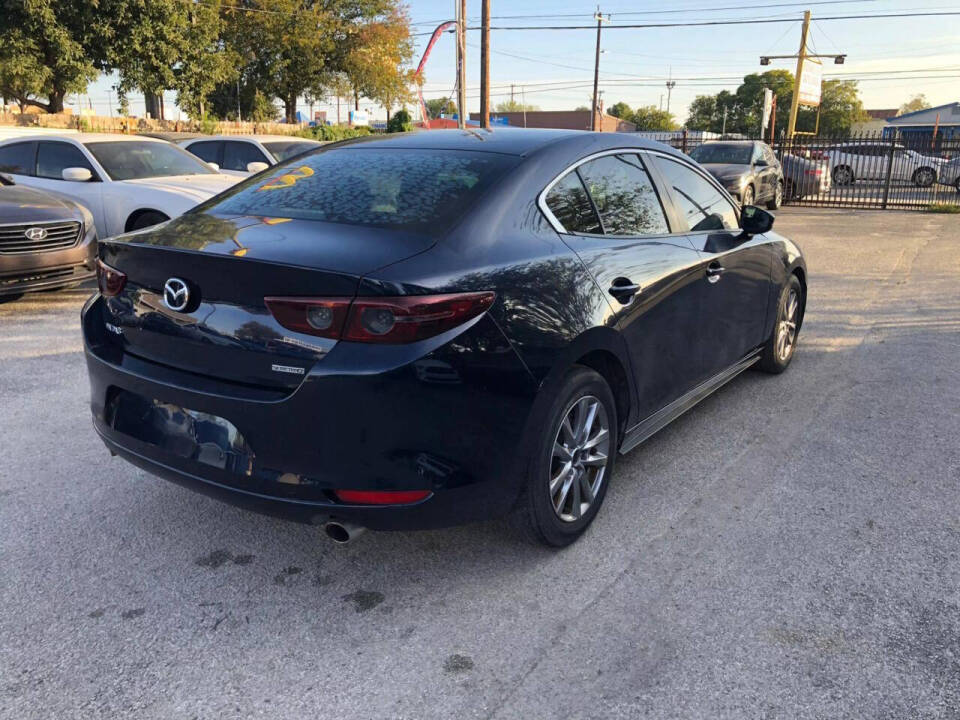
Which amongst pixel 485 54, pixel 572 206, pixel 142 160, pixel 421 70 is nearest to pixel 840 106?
pixel 421 70

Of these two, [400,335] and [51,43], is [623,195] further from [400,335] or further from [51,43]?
[51,43]

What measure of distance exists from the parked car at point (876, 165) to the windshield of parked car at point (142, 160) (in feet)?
67.8

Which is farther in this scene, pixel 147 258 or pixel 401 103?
pixel 401 103

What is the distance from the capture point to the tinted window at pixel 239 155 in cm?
A: 1257

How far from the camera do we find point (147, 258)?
9.13ft

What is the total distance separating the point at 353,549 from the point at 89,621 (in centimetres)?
97

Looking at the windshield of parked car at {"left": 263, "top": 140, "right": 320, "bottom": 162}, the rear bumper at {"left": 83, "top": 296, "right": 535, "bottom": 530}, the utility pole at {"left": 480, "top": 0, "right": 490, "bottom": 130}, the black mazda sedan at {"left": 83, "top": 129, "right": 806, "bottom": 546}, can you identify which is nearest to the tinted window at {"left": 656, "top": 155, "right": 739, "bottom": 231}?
the black mazda sedan at {"left": 83, "top": 129, "right": 806, "bottom": 546}

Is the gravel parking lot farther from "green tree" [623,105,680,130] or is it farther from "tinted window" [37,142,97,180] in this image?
"green tree" [623,105,680,130]

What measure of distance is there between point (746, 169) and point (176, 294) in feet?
51.9

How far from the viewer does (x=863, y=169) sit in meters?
25.5

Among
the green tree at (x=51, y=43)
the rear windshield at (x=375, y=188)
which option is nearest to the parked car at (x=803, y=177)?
the rear windshield at (x=375, y=188)

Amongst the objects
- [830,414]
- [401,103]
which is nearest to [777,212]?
[830,414]

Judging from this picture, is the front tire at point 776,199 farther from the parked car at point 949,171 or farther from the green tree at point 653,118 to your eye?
the green tree at point 653,118

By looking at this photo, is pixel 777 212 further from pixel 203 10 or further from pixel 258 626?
pixel 203 10
